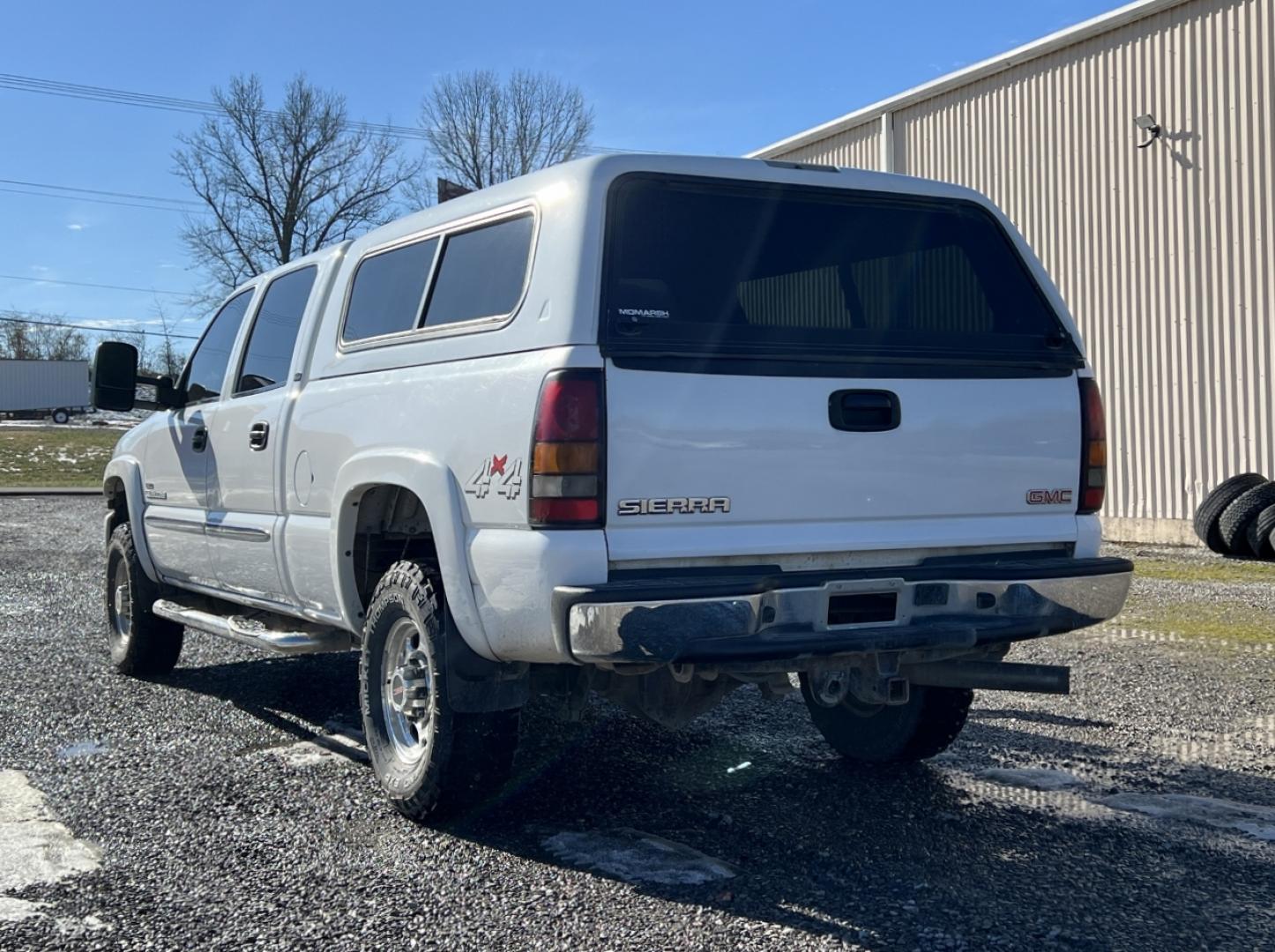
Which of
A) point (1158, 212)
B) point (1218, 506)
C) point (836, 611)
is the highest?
point (1158, 212)

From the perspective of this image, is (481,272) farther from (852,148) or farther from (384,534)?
(852,148)

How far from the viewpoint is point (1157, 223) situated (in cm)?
1545

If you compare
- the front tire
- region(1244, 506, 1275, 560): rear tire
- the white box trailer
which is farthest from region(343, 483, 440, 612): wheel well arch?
the white box trailer

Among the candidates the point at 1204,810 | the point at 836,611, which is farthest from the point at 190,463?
the point at 1204,810

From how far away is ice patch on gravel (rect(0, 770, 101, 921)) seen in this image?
12.6ft

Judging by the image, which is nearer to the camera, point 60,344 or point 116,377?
point 116,377

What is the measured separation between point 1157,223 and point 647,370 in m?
13.3

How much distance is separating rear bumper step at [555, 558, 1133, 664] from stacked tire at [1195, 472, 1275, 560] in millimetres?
9598

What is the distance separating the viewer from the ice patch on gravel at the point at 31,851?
12.6ft

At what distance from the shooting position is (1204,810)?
15.1 ft

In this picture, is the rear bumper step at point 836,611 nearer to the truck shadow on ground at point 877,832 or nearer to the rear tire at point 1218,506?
the truck shadow on ground at point 877,832

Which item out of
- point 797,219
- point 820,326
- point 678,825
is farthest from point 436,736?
point 797,219

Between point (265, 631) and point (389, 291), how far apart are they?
63.6 inches

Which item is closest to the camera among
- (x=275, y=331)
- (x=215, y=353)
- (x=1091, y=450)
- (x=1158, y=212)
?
(x=1091, y=450)
